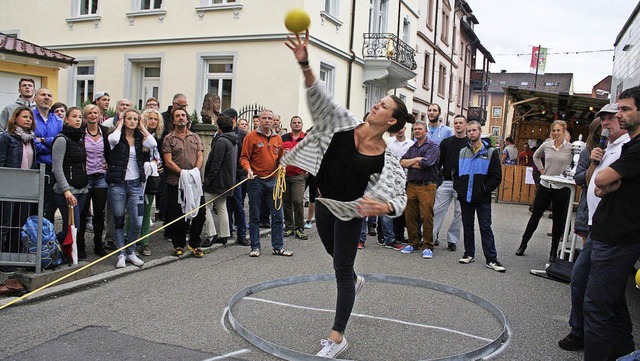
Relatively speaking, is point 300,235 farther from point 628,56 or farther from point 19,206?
point 628,56

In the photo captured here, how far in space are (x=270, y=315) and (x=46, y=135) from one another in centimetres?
432

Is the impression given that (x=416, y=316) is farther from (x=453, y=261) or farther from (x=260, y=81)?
(x=260, y=81)

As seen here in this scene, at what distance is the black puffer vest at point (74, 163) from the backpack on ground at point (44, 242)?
2.00ft

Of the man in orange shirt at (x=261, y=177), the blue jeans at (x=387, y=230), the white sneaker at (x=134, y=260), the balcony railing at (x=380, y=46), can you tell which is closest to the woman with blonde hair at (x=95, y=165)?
the white sneaker at (x=134, y=260)

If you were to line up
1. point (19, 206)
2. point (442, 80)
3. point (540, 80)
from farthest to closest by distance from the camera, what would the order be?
point (540, 80), point (442, 80), point (19, 206)

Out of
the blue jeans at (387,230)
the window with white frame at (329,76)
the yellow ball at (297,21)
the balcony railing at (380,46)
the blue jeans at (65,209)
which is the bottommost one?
the blue jeans at (387,230)

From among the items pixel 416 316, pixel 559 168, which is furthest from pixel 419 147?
pixel 416 316

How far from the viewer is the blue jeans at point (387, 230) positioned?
29.5 feet

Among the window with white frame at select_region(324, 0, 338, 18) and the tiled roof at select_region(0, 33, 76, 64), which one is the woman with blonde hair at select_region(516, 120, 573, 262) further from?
the tiled roof at select_region(0, 33, 76, 64)

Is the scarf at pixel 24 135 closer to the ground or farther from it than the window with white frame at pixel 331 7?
closer to the ground

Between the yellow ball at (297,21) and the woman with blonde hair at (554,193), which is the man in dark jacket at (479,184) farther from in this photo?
the yellow ball at (297,21)

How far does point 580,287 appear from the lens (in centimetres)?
468

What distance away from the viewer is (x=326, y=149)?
414 centimetres

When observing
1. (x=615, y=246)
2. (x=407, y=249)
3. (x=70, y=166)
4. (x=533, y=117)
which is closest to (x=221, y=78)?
(x=407, y=249)
